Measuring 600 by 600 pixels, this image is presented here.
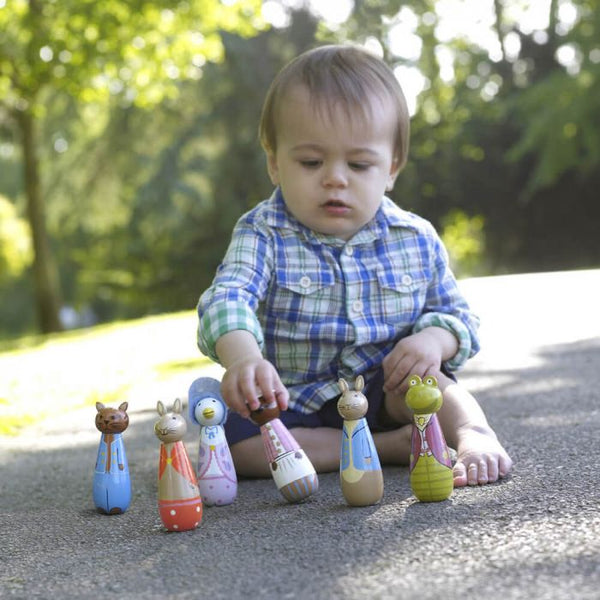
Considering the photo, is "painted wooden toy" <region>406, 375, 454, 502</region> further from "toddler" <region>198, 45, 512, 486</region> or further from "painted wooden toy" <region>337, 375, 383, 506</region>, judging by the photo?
"toddler" <region>198, 45, 512, 486</region>

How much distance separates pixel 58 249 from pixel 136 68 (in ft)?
54.1

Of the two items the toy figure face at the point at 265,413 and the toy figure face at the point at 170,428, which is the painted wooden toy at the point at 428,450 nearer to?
the toy figure face at the point at 265,413

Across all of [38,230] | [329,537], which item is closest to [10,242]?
[38,230]

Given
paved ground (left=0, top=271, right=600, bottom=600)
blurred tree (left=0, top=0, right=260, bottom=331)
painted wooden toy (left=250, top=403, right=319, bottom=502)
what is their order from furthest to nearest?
blurred tree (left=0, top=0, right=260, bottom=331)
painted wooden toy (left=250, top=403, right=319, bottom=502)
paved ground (left=0, top=271, right=600, bottom=600)

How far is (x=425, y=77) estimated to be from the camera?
45.9 feet

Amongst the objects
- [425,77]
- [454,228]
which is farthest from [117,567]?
[454,228]

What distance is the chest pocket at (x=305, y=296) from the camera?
2.50 meters

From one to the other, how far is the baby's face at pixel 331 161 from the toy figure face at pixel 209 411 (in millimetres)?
636

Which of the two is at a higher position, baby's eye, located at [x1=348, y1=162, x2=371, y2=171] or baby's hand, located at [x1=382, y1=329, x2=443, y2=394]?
baby's eye, located at [x1=348, y1=162, x2=371, y2=171]

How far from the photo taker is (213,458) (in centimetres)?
209

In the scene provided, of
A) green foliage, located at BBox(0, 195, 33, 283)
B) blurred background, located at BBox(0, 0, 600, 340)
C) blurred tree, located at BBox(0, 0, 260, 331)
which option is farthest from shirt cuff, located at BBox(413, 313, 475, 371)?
green foliage, located at BBox(0, 195, 33, 283)

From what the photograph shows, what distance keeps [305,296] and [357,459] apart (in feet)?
2.28

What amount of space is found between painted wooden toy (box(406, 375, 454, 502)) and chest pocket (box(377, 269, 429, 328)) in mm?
591

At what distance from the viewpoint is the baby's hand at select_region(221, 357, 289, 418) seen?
192 centimetres
